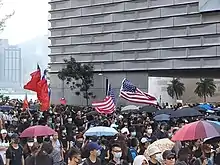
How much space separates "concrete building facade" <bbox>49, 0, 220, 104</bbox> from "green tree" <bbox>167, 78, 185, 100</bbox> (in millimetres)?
4167

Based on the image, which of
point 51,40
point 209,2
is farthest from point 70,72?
point 209,2

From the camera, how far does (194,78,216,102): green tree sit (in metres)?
57.9

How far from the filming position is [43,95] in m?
19.2

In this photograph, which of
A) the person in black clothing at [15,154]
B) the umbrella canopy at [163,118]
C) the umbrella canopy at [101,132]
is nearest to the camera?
the person in black clothing at [15,154]

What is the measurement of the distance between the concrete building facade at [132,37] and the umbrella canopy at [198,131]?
136ft

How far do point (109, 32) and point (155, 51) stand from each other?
257 inches

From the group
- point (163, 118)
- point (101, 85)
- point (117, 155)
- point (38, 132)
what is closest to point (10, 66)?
point (101, 85)

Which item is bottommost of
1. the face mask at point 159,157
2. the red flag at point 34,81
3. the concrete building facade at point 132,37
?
the face mask at point 159,157

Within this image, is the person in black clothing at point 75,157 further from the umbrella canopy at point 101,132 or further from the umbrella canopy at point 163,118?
the umbrella canopy at point 163,118

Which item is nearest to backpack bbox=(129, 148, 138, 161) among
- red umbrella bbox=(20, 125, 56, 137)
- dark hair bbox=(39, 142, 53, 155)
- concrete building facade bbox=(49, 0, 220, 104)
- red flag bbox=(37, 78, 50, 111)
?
dark hair bbox=(39, 142, 53, 155)

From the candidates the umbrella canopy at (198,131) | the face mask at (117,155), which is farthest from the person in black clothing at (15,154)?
the umbrella canopy at (198,131)

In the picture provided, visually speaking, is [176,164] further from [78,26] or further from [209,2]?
[78,26]

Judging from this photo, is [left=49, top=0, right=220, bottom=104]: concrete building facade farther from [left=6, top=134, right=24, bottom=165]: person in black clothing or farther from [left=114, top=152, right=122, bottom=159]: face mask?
[left=114, top=152, right=122, bottom=159]: face mask

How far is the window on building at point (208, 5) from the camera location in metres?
50.0
